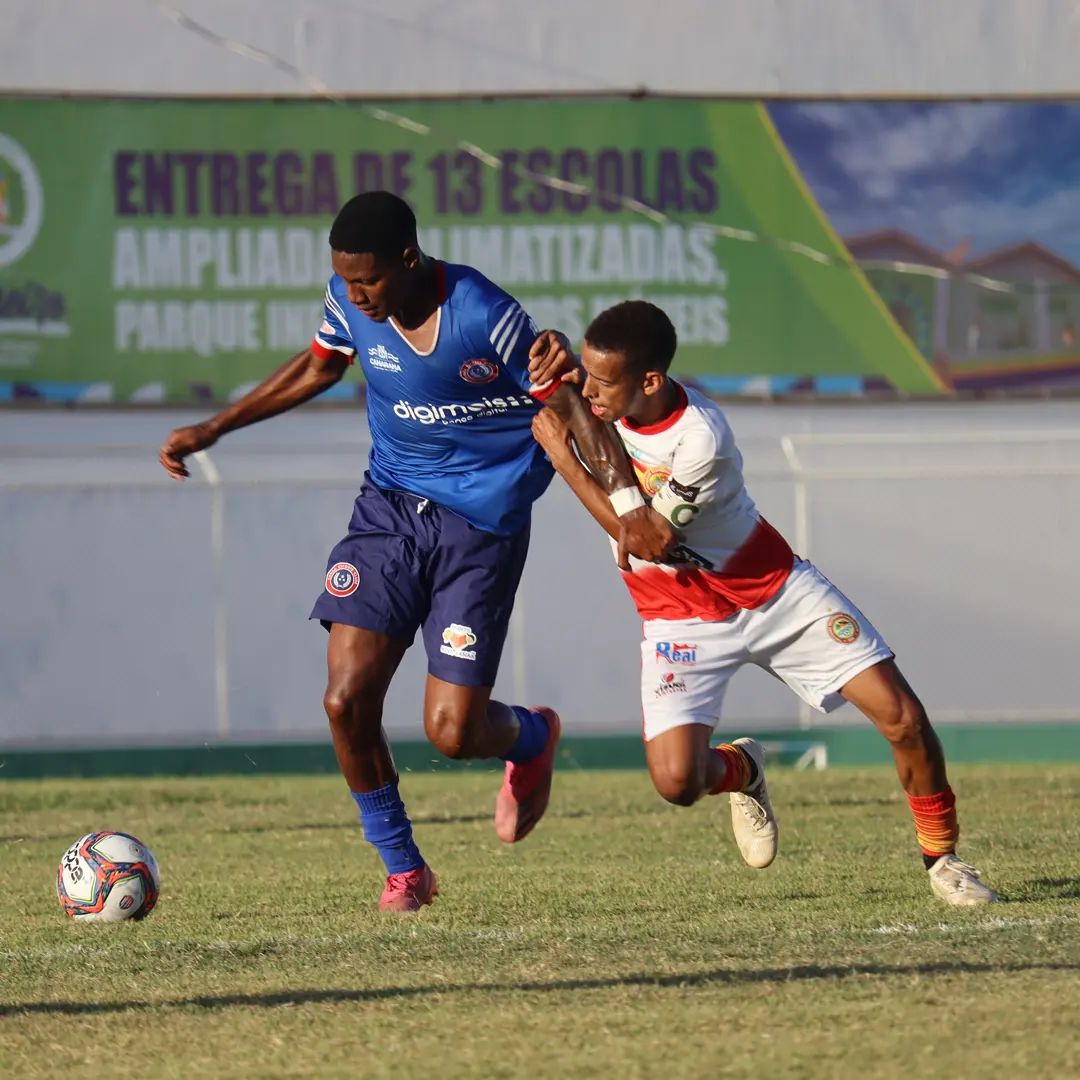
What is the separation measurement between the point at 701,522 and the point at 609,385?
0.52 metres

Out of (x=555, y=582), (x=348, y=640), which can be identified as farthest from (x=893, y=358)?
(x=348, y=640)

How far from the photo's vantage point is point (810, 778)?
39.0 ft

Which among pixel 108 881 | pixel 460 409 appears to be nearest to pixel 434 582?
pixel 460 409

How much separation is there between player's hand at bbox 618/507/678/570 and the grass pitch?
1062 millimetres

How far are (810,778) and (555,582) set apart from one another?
2841mm

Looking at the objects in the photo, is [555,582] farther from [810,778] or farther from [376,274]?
[376,274]

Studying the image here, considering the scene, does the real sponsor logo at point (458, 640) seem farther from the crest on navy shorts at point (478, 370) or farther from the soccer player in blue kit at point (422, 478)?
the crest on navy shorts at point (478, 370)

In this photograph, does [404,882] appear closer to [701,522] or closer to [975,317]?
[701,522]

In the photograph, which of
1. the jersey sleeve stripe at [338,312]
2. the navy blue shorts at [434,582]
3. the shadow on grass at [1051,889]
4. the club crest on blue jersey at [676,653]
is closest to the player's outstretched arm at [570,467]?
the club crest on blue jersey at [676,653]

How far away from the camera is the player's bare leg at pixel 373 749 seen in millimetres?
6188

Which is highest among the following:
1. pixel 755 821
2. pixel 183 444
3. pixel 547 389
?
pixel 547 389

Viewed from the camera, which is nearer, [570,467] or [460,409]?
[570,467]

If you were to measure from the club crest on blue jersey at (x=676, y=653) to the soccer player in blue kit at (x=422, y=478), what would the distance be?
0.57m

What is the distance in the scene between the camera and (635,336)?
5.84m
